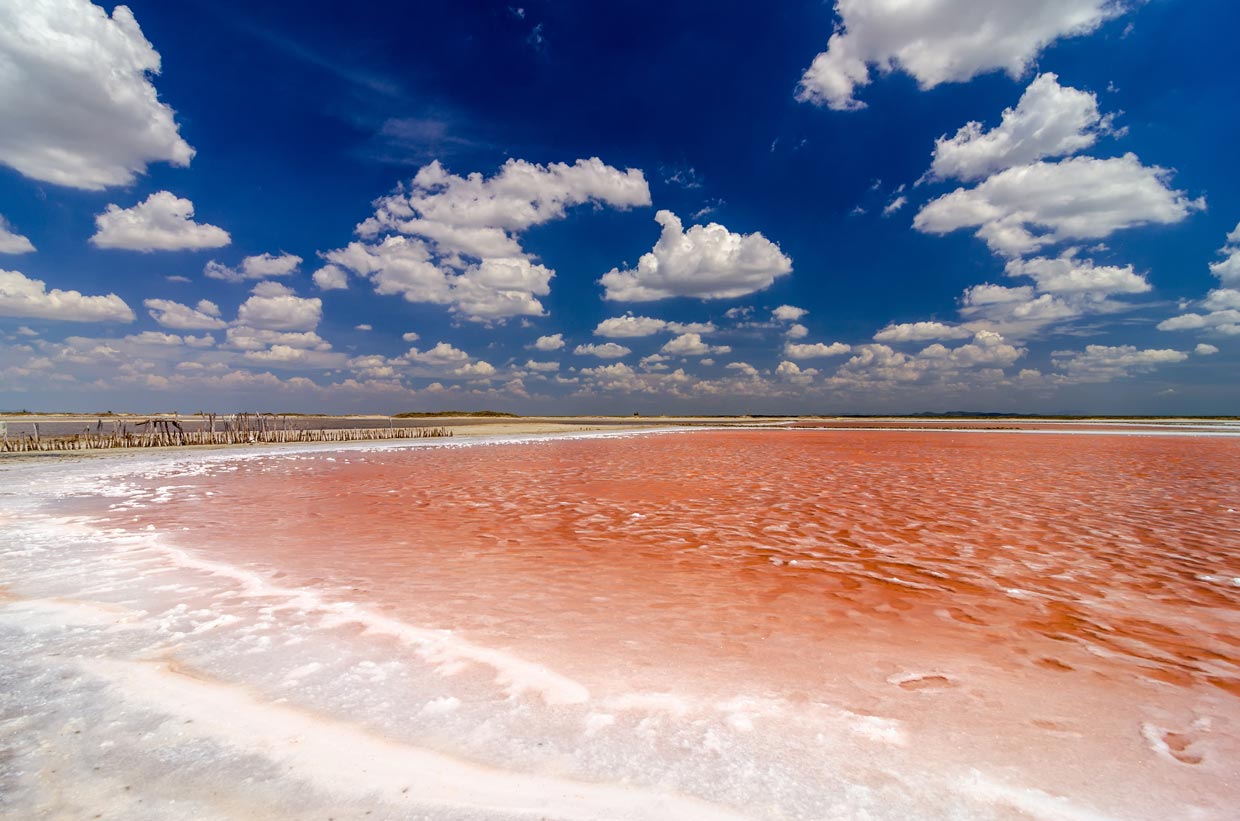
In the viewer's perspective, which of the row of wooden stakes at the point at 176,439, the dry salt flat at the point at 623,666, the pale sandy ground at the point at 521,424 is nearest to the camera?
the dry salt flat at the point at 623,666

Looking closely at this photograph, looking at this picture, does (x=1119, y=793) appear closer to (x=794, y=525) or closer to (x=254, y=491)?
(x=794, y=525)

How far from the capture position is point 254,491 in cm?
1397

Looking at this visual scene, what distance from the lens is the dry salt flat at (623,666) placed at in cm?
300

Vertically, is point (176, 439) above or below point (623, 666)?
above

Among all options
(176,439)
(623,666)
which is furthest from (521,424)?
(623,666)

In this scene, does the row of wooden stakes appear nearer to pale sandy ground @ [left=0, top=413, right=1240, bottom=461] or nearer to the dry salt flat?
pale sandy ground @ [left=0, top=413, right=1240, bottom=461]

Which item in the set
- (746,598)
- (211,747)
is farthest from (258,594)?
(746,598)

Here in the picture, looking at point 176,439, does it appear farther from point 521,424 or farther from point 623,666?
point 521,424

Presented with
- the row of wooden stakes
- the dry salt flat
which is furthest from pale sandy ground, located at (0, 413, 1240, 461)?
the dry salt flat

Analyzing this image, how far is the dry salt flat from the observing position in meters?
3.00

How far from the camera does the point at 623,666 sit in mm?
4445

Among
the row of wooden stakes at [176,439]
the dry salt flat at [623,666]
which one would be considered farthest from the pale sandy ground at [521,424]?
the dry salt flat at [623,666]

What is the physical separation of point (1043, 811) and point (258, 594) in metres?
6.69

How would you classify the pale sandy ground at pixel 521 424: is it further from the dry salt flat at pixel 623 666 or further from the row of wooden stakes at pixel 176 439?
the dry salt flat at pixel 623 666
